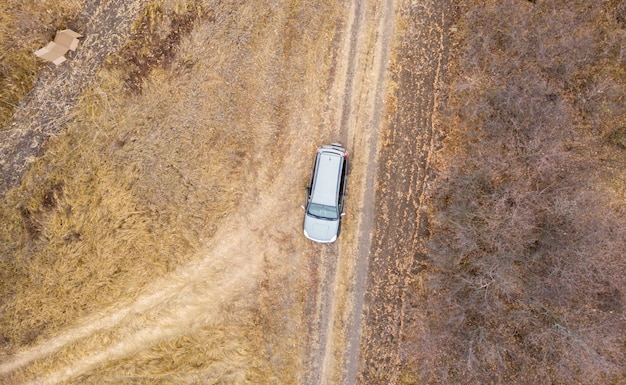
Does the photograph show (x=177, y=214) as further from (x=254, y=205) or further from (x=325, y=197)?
(x=325, y=197)

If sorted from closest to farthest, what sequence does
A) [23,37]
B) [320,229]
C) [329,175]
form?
[329,175], [320,229], [23,37]

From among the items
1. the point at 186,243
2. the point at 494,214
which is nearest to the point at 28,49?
the point at 186,243

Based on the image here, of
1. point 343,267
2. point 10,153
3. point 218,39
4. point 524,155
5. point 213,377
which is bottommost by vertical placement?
point 213,377

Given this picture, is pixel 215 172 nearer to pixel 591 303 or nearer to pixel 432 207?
pixel 432 207

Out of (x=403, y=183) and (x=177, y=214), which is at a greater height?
(x=403, y=183)

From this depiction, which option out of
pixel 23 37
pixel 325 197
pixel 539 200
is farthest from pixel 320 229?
pixel 23 37

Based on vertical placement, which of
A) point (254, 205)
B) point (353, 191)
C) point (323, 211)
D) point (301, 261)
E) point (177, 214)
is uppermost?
point (353, 191)
